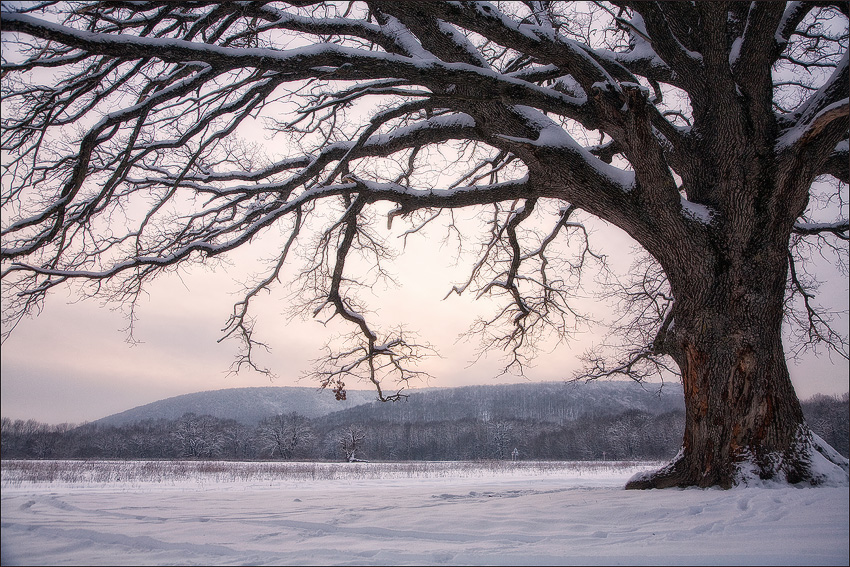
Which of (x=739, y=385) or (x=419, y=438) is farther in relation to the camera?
(x=419, y=438)

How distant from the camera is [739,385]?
14.3 feet

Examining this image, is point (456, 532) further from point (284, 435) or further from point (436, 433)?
point (436, 433)

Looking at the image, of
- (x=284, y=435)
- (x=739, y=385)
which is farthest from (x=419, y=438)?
(x=739, y=385)

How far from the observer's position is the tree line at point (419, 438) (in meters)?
58.5

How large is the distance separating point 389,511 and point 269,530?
109 cm

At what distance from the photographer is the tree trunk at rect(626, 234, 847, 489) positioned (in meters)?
4.16

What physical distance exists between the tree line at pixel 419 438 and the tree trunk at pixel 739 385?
45.2 meters

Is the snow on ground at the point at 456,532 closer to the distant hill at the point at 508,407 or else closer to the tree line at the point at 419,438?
the tree line at the point at 419,438

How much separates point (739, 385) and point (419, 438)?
81.6 metres

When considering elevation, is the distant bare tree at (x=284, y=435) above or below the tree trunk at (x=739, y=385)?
below

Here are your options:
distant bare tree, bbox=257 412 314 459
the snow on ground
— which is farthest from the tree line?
the snow on ground

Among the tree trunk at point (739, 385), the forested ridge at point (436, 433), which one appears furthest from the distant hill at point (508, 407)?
the tree trunk at point (739, 385)

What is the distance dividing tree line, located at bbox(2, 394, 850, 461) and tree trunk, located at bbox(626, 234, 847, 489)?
45191 millimetres

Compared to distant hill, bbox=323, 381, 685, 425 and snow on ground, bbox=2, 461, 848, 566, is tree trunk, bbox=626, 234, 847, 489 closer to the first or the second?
snow on ground, bbox=2, 461, 848, 566
